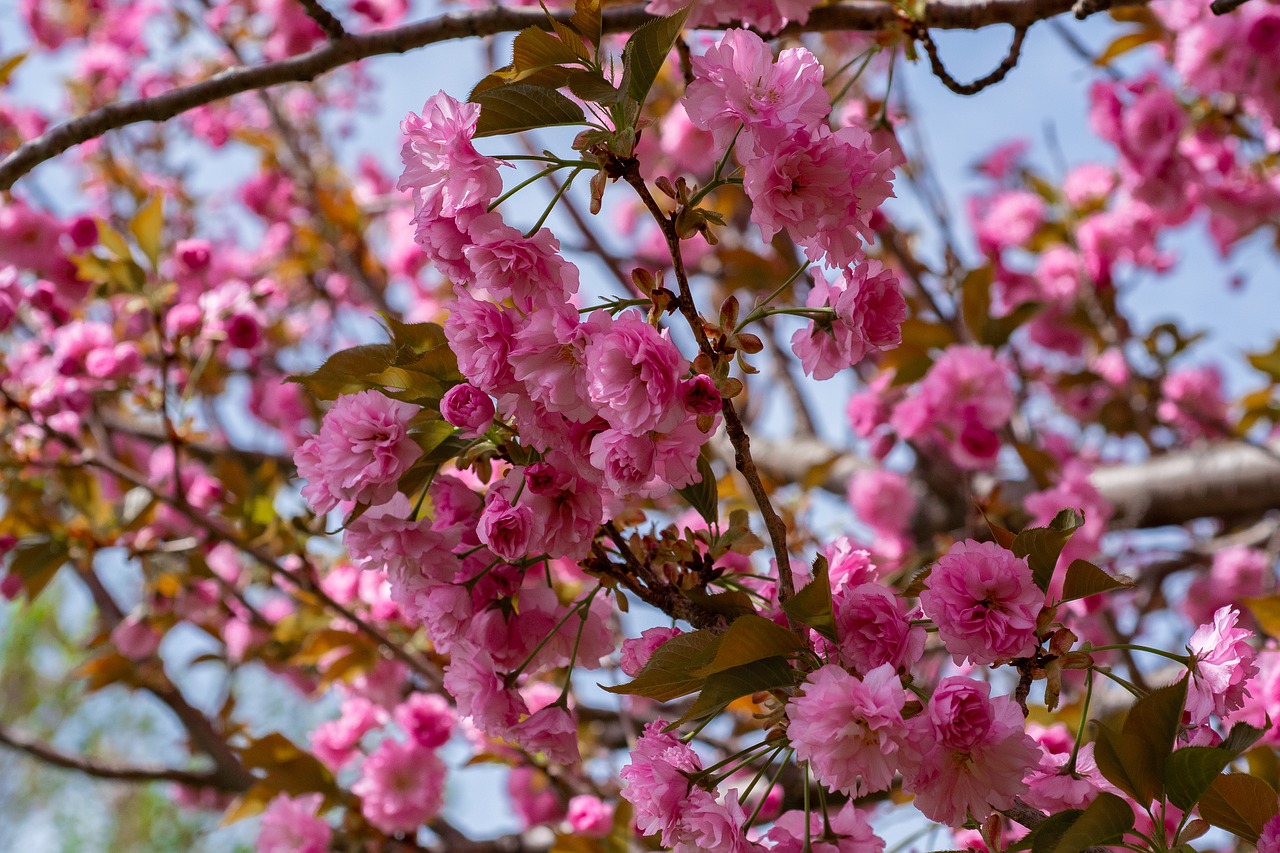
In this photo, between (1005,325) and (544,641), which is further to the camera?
(1005,325)

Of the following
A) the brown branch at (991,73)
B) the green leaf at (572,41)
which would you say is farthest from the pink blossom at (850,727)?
the brown branch at (991,73)

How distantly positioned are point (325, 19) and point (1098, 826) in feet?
3.84

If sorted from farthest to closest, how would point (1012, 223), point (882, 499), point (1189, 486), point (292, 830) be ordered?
point (1012, 223), point (882, 499), point (1189, 486), point (292, 830)

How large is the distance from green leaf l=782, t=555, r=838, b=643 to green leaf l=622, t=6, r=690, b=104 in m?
0.40

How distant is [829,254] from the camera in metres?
0.91

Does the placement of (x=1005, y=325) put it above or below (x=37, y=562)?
above

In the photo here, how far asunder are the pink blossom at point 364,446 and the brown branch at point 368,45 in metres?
0.55

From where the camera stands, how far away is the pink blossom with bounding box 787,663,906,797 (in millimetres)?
741

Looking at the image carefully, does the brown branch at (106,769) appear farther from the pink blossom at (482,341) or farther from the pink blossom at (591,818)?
the pink blossom at (482,341)

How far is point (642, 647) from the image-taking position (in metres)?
0.94

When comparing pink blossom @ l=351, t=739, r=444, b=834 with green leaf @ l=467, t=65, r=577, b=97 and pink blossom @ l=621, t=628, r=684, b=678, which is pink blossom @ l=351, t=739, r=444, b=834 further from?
green leaf @ l=467, t=65, r=577, b=97

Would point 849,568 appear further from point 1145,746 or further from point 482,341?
point 482,341

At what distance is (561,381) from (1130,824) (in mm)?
530

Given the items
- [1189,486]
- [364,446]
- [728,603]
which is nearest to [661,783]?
[728,603]
